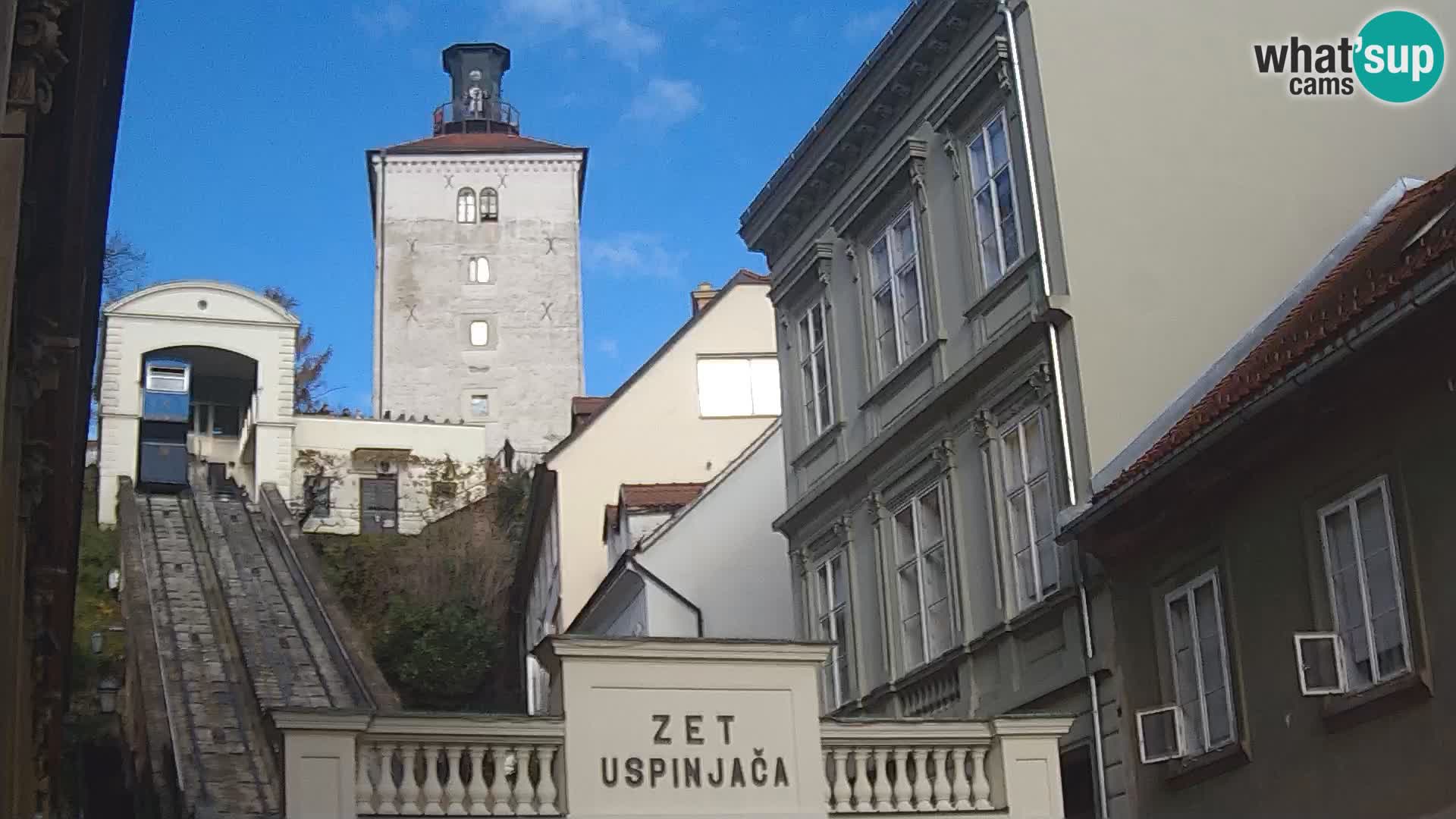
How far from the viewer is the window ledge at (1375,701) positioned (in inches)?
541

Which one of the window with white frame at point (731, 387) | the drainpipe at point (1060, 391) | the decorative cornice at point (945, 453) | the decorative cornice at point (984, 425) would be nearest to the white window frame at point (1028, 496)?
the decorative cornice at point (984, 425)

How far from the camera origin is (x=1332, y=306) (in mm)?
16422

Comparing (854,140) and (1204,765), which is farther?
(854,140)

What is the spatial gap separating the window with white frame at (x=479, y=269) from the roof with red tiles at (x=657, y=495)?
43.4m

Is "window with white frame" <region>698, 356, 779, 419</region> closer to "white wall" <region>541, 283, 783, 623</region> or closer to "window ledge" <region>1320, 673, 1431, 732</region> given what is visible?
"white wall" <region>541, 283, 783, 623</region>

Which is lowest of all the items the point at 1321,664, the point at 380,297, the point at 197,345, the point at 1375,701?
the point at 1375,701

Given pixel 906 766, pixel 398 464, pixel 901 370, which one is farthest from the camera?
pixel 398 464

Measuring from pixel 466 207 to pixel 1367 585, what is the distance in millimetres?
67923

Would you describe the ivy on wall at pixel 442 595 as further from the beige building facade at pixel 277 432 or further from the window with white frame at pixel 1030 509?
the window with white frame at pixel 1030 509

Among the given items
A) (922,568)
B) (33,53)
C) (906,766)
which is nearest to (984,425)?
(922,568)


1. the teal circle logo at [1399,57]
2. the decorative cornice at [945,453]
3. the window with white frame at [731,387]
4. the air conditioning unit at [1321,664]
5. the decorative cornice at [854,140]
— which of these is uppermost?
the window with white frame at [731,387]

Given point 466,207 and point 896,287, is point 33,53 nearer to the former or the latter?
point 896,287

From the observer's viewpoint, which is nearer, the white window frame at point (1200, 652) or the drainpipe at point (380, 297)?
the white window frame at point (1200, 652)

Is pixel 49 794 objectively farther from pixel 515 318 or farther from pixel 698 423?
pixel 515 318
